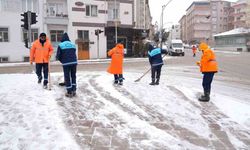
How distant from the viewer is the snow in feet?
18.3

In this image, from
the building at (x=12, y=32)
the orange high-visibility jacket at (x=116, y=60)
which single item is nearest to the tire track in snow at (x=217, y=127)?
the orange high-visibility jacket at (x=116, y=60)

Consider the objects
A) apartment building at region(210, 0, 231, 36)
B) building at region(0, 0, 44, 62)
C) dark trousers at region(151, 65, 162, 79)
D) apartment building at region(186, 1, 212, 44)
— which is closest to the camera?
dark trousers at region(151, 65, 162, 79)

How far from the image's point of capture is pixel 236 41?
245ft

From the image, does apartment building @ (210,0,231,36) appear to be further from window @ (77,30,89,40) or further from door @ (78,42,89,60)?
door @ (78,42,89,60)

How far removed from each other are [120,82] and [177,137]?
486 cm

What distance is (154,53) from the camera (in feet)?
36.5

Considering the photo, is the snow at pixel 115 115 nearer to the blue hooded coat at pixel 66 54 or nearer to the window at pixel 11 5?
the blue hooded coat at pixel 66 54

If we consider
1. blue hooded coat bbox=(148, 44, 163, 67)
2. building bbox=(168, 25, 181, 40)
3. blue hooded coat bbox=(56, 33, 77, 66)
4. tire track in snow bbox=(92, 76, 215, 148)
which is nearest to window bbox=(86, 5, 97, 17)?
blue hooded coat bbox=(148, 44, 163, 67)

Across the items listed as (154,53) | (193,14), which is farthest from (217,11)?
(154,53)

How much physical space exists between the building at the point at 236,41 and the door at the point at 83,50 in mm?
44717

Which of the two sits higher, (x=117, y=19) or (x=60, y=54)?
(x=117, y=19)

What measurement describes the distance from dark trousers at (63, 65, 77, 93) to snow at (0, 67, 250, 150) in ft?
1.06

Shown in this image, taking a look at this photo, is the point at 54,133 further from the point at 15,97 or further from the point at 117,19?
the point at 117,19

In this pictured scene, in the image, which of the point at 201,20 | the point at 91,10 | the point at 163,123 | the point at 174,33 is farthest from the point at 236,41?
the point at 174,33
